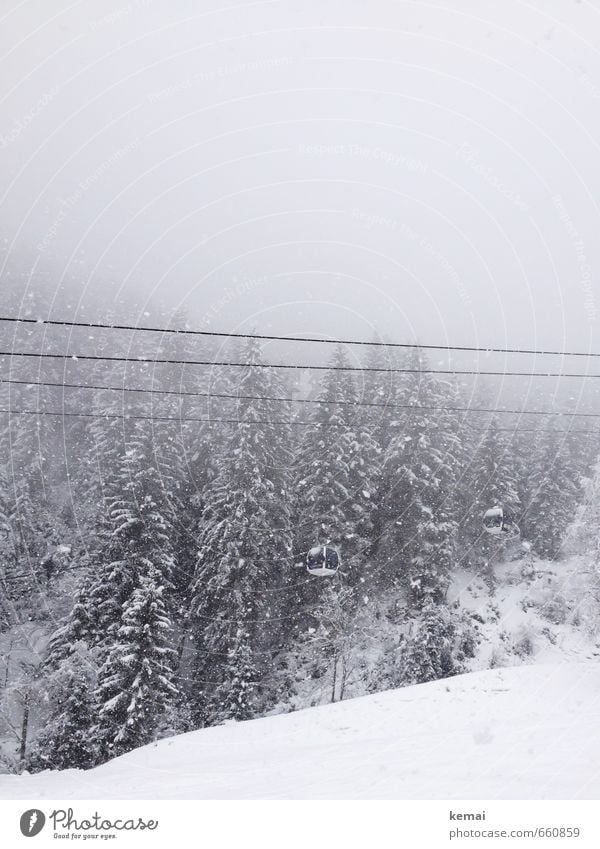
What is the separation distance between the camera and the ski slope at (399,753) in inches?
302

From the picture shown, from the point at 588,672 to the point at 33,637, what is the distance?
2663 centimetres

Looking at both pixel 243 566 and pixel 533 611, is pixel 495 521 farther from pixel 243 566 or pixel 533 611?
pixel 533 611

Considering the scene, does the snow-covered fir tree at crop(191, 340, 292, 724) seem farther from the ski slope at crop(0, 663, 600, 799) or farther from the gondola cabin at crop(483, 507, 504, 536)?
the ski slope at crop(0, 663, 600, 799)

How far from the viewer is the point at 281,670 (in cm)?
2719

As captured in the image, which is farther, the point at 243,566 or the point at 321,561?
the point at 243,566

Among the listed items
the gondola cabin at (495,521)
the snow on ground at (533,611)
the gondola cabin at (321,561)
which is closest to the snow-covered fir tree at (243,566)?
the gondola cabin at (321,561)

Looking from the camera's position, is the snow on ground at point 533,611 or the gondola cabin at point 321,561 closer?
the gondola cabin at point 321,561

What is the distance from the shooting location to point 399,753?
30.9 feet

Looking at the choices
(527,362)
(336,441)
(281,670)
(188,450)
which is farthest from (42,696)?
(527,362)

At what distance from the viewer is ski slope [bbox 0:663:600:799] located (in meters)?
7.66

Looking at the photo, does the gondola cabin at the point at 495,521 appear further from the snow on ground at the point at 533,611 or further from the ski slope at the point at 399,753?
the snow on ground at the point at 533,611

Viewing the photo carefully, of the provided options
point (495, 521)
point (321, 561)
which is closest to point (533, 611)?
point (495, 521)

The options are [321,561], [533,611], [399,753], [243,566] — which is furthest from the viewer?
[533,611]

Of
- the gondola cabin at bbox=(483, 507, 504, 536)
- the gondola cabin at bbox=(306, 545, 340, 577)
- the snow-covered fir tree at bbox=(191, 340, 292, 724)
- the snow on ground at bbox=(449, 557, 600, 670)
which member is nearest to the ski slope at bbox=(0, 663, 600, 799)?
the gondola cabin at bbox=(306, 545, 340, 577)
